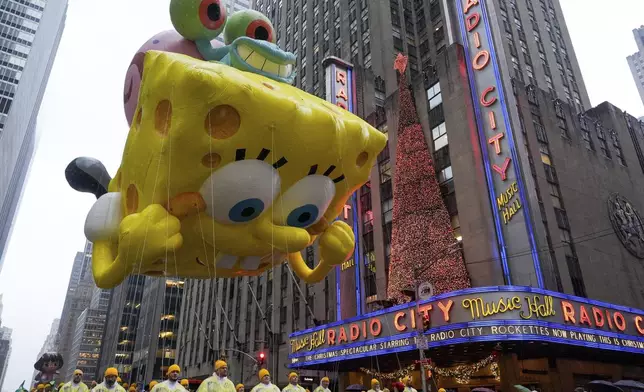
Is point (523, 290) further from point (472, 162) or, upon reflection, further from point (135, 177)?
point (135, 177)

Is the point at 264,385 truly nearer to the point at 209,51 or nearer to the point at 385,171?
the point at 209,51

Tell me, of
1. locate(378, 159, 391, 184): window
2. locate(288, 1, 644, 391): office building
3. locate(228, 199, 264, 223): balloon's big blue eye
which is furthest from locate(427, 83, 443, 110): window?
locate(228, 199, 264, 223): balloon's big blue eye

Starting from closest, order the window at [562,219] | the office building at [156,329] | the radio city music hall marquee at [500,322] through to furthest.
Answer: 1. the radio city music hall marquee at [500,322]
2. the window at [562,219]
3. the office building at [156,329]

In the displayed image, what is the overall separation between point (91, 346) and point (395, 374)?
138148 mm

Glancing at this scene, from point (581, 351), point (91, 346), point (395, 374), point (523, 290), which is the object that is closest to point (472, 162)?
point (523, 290)

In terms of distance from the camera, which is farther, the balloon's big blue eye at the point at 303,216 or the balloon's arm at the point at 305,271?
the balloon's arm at the point at 305,271

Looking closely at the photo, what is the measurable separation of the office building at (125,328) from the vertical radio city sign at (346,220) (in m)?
87.1

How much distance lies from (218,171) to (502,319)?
17792mm

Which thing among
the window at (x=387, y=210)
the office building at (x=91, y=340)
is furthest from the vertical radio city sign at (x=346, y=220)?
the office building at (x=91, y=340)

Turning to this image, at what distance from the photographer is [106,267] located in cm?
798

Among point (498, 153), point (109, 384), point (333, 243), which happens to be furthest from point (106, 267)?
point (498, 153)

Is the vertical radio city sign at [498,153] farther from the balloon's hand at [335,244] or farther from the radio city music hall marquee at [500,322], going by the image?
the balloon's hand at [335,244]

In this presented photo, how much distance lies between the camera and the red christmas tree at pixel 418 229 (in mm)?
26516

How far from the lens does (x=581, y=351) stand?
24.4 m
